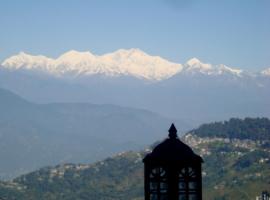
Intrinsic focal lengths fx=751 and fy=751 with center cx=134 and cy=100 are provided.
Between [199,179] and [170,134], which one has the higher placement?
[170,134]

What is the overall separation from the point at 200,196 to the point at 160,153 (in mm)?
1327

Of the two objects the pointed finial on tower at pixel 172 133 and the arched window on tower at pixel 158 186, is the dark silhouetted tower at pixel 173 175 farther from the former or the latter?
the pointed finial on tower at pixel 172 133

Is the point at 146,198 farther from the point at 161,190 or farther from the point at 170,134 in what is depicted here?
the point at 170,134

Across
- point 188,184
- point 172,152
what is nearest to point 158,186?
point 188,184

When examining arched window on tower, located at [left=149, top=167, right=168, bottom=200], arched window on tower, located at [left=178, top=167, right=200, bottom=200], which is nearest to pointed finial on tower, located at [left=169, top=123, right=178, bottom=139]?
arched window on tower, located at [left=178, top=167, right=200, bottom=200]

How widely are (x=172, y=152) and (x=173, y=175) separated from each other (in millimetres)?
598

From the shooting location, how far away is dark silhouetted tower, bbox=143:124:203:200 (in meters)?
14.7

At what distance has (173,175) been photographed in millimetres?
14812

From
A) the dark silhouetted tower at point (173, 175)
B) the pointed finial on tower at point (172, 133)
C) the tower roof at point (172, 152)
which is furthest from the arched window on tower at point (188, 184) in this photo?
the pointed finial on tower at point (172, 133)

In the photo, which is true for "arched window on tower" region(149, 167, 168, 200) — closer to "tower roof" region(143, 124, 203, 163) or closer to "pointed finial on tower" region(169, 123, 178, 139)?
"tower roof" region(143, 124, 203, 163)

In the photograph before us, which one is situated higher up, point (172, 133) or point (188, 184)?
point (172, 133)

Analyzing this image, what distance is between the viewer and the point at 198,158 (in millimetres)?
14969

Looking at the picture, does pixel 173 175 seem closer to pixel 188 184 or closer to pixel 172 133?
pixel 188 184

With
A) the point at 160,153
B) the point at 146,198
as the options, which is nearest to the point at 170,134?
the point at 160,153
